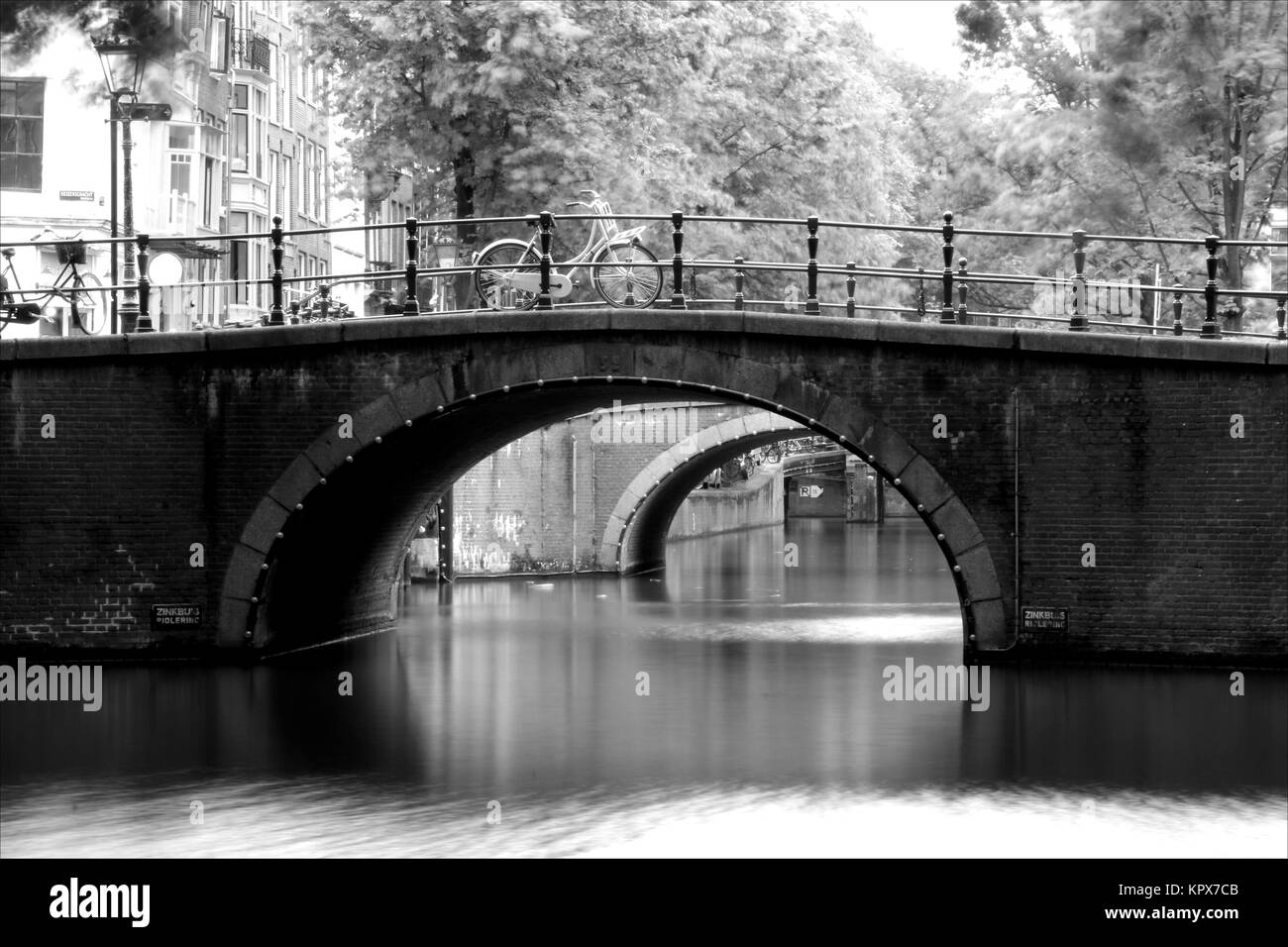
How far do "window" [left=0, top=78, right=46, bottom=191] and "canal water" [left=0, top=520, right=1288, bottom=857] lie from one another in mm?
13543

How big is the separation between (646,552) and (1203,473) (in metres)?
18.0

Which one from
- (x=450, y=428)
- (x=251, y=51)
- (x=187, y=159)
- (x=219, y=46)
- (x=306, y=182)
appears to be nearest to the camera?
(x=450, y=428)

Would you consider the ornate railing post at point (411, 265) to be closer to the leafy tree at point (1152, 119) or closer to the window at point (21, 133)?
the leafy tree at point (1152, 119)

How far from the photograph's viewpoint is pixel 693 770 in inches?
545

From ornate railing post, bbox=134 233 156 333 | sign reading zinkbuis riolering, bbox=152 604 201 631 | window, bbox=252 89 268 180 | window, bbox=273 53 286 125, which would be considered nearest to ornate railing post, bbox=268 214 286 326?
ornate railing post, bbox=134 233 156 333

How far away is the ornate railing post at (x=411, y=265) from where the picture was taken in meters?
17.4

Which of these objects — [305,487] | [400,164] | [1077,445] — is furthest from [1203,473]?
[400,164]

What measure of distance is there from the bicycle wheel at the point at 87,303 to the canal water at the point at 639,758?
3.36 metres

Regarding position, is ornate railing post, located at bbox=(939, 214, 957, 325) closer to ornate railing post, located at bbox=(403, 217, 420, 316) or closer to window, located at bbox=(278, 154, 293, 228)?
ornate railing post, located at bbox=(403, 217, 420, 316)

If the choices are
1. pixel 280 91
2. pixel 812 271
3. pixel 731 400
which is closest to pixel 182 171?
pixel 280 91

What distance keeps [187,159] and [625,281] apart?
2124cm

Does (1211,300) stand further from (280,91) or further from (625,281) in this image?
(280,91)

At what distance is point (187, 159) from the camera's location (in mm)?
38000

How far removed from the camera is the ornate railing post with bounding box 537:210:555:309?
1767 centimetres
